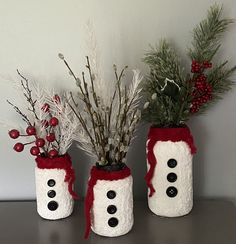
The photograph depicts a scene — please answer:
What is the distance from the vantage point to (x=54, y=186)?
91 cm

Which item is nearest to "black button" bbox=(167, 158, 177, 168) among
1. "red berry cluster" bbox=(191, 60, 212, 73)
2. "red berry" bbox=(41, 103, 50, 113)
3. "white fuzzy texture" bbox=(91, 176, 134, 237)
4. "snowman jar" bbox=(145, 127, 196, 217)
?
"snowman jar" bbox=(145, 127, 196, 217)

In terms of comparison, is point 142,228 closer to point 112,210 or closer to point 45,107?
point 112,210

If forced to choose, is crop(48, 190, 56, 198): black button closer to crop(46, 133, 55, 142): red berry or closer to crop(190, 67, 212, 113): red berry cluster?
crop(46, 133, 55, 142): red berry

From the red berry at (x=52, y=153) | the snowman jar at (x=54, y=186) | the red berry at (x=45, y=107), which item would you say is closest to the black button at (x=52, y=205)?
the snowman jar at (x=54, y=186)

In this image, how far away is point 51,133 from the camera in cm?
92

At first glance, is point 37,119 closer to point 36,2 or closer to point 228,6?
point 36,2

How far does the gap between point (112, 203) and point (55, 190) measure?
173mm

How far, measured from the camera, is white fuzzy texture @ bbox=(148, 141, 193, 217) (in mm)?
903

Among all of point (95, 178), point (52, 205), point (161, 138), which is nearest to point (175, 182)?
point (161, 138)

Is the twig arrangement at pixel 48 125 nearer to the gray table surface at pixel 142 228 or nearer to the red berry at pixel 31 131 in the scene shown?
the red berry at pixel 31 131

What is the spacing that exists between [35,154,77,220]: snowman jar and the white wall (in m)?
0.15

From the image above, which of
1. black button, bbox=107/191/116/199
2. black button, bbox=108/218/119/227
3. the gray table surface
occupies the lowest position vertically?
the gray table surface

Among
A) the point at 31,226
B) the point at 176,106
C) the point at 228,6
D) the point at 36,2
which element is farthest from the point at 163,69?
the point at 31,226

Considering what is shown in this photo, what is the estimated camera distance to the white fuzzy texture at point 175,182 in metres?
0.90
